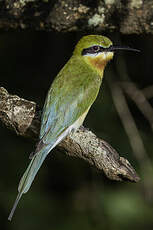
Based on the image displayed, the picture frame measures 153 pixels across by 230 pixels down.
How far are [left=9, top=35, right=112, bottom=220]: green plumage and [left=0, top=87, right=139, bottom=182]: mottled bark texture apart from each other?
95 millimetres

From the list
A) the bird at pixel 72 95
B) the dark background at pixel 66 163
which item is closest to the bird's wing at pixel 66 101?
the bird at pixel 72 95

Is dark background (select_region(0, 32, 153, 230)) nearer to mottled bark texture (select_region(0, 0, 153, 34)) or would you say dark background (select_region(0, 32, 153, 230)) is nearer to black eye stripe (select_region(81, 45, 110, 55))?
black eye stripe (select_region(81, 45, 110, 55))

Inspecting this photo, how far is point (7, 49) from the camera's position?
4176 millimetres

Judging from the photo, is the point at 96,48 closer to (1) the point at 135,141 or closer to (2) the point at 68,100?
(2) the point at 68,100

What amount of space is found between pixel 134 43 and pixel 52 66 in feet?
2.31

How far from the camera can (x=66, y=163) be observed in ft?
13.2

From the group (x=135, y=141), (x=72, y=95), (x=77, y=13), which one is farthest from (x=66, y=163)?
(x=77, y=13)

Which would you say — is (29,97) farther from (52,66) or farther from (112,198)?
(112,198)

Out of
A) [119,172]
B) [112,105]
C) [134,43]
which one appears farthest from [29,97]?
[119,172]

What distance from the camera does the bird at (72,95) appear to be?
9.87ft

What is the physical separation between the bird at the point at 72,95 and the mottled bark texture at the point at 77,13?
0.48 ft

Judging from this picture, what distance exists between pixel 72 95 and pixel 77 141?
0.39 meters

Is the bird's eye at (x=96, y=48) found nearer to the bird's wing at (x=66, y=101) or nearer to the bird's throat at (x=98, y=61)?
the bird's throat at (x=98, y=61)

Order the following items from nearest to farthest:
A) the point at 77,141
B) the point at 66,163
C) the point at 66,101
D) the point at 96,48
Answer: the point at 77,141 → the point at 66,101 → the point at 96,48 → the point at 66,163
